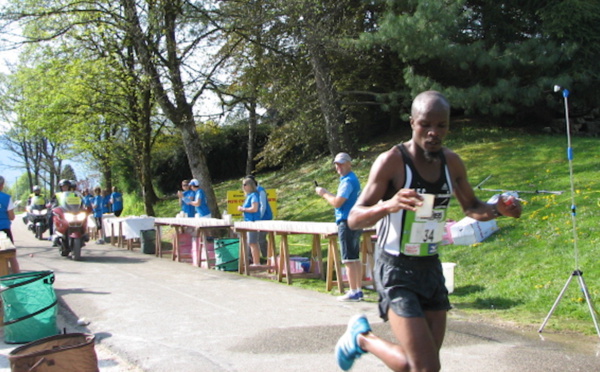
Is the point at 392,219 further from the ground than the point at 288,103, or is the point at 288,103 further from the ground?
the point at 288,103

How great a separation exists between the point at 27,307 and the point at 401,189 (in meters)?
4.70

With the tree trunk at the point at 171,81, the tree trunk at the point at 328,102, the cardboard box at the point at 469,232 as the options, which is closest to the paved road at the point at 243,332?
the cardboard box at the point at 469,232

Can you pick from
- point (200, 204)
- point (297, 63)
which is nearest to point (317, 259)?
point (200, 204)

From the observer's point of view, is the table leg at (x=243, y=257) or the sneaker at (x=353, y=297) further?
the table leg at (x=243, y=257)

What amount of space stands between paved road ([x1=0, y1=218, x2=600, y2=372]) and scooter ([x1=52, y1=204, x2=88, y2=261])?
3.81m

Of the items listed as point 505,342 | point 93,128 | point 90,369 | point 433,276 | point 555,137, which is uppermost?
point 93,128

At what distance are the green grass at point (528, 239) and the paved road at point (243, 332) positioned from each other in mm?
848

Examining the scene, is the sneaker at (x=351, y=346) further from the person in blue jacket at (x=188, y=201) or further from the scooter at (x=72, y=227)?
the scooter at (x=72, y=227)

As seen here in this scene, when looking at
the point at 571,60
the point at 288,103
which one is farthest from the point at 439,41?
the point at 288,103

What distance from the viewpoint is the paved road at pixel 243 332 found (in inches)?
211

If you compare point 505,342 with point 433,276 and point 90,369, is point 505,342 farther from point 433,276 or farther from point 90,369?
point 90,369

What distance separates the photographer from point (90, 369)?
4582 millimetres

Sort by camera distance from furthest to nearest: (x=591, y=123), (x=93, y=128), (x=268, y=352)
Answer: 1. (x=93, y=128)
2. (x=591, y=123)
3. (x=268, y=352)

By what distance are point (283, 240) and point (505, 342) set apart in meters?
4.81
